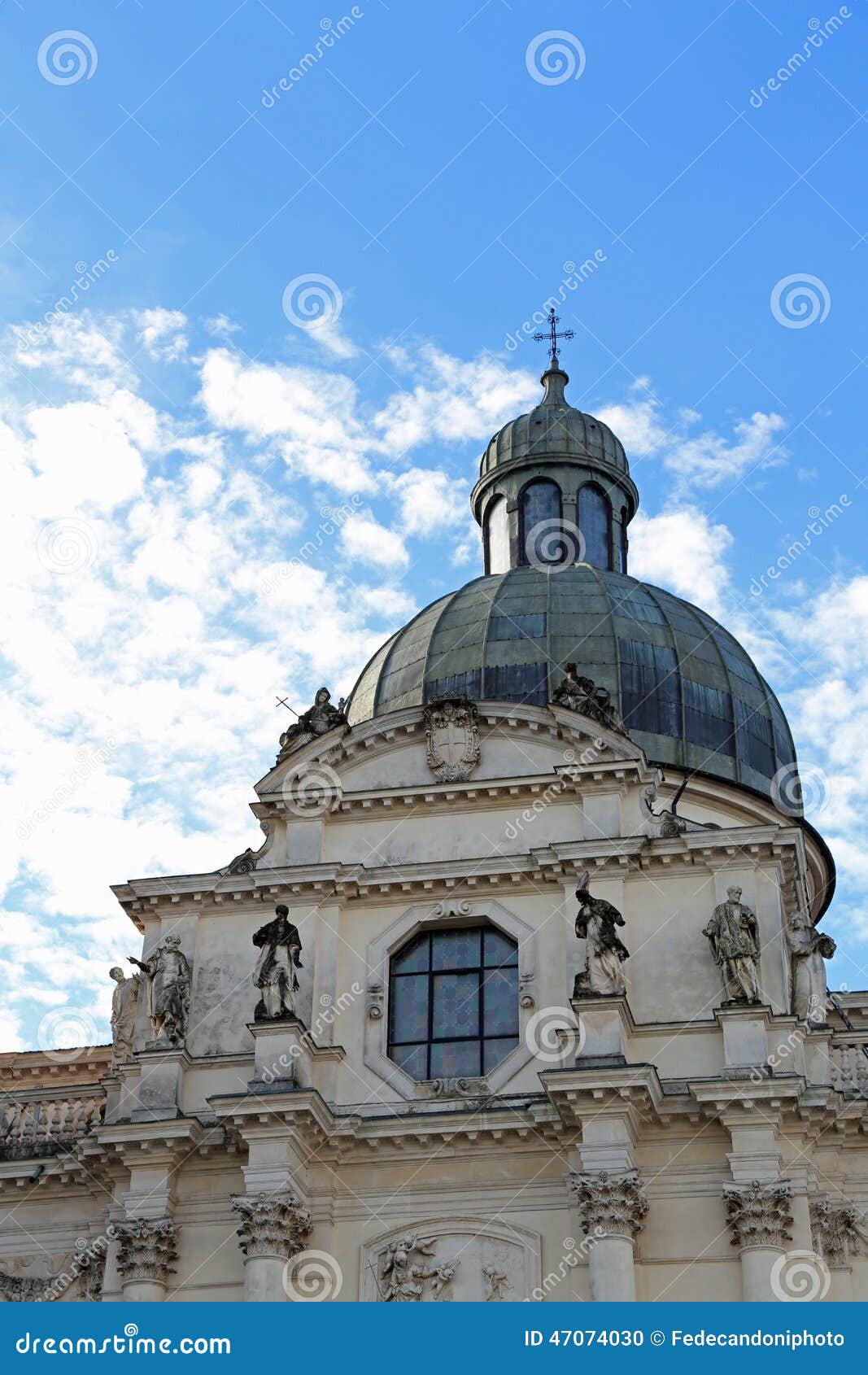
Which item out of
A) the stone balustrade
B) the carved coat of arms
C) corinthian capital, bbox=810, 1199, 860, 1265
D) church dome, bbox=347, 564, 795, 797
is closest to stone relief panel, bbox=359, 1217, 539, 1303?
corinthian capital, bbox=810, 1199, 860, 1265

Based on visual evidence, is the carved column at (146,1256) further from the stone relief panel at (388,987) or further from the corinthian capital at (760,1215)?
the corinthian capital at (760,1215)

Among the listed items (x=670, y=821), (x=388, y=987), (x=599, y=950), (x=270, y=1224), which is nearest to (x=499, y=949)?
(x=388, y=987)

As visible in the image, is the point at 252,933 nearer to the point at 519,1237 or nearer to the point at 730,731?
the point at 519,1237

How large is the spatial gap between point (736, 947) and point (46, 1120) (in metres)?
Result: 10.0

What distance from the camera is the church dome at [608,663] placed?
3173 cm

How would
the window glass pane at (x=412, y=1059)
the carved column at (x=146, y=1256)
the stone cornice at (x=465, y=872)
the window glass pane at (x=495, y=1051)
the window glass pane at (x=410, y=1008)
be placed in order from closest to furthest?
1. the carved column at (x=146, y=1256)
2. the window glass pane at (x=495, y=1051)
3. the window glass pane at (x=412, y=1059)
4. the stone cornice at (x=465, y=872)
5. the window glass pane at (x=410, y=1008)

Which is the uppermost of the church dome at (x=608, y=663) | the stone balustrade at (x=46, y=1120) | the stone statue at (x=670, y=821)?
the church dome at (x=608, y=663)

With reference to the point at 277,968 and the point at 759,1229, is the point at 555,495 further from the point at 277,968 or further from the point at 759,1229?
the point at 759,1229

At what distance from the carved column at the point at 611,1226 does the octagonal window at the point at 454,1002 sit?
2717 mm

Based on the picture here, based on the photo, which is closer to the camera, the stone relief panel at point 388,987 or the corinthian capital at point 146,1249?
the corinthian capital at point 146,1249

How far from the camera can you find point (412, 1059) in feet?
83.7

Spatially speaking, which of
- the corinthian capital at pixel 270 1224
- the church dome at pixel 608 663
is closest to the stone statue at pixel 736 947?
the corinthian capital at pixel 270 1224

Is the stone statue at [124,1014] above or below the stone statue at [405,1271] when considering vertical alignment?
above

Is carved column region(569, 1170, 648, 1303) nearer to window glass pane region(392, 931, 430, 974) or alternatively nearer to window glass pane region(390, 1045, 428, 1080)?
window glass pane region(390, 1045, 428, 1080)
